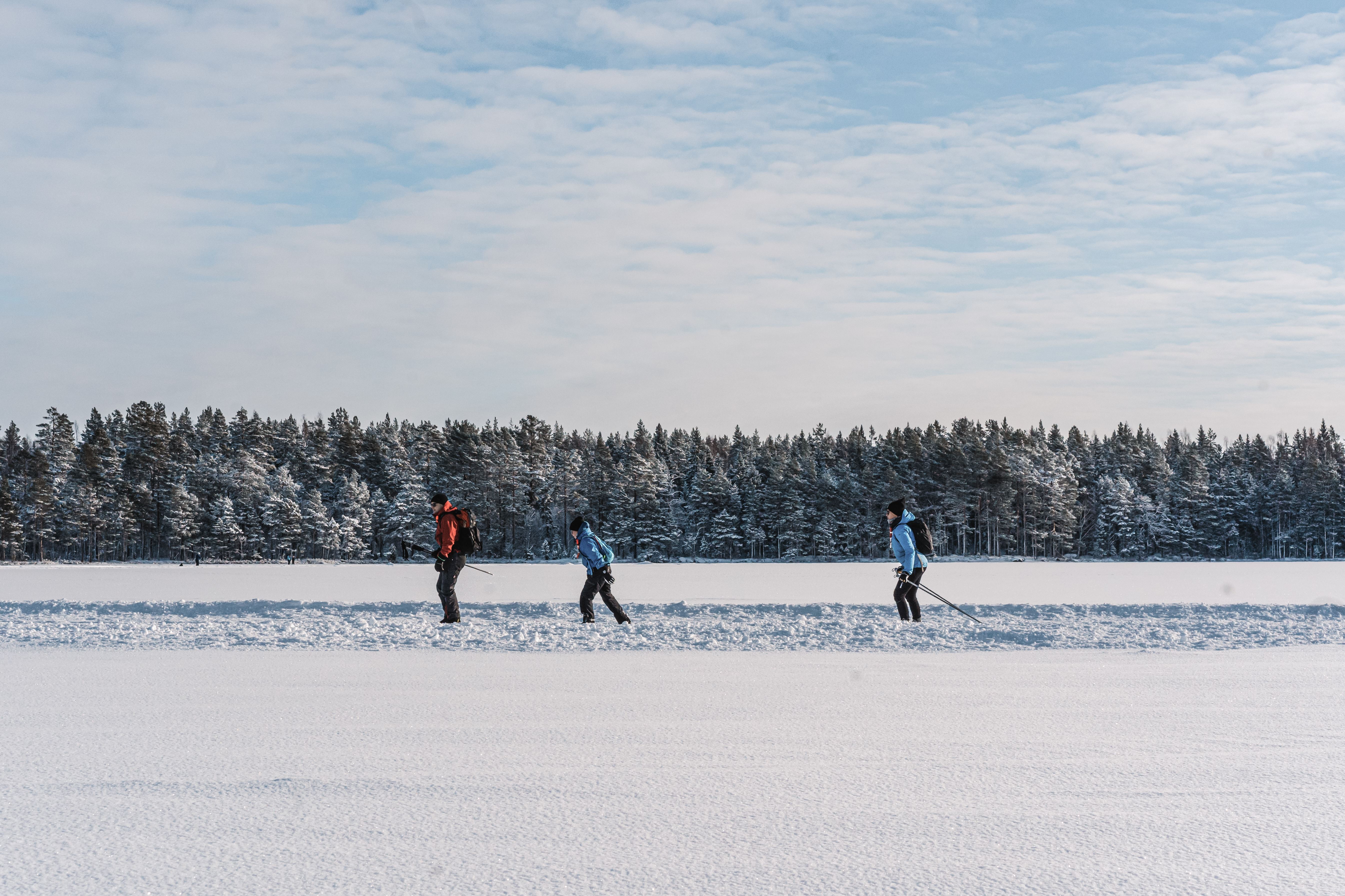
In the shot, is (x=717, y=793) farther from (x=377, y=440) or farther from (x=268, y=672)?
(x=377, y=440)

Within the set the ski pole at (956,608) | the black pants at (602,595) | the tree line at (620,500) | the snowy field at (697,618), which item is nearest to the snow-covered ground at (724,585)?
the snowy field at (697,618)

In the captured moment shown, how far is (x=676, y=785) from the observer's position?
18.1 feet

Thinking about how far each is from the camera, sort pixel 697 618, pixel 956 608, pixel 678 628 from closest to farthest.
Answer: pixel 678 628 → pixel 956 608 → pixel 697 618

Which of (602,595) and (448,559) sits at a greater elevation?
(448,559)

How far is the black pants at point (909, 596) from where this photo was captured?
1459cm

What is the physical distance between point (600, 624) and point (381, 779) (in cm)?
914

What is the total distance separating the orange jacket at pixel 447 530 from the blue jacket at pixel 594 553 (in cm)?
181

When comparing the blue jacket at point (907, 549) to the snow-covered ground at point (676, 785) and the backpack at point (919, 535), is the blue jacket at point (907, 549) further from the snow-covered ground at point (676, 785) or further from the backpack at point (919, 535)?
the snow-covered ground at point (676, 785)

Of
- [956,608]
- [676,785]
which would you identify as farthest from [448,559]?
[676,785]

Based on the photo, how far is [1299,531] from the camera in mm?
102188

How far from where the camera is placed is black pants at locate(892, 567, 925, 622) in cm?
1459

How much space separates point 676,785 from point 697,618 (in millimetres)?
10666

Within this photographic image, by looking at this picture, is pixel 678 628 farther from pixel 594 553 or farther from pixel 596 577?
pixel 594 553

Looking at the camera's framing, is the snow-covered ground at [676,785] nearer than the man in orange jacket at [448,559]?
Yes
